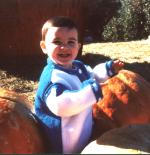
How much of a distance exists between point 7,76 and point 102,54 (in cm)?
256

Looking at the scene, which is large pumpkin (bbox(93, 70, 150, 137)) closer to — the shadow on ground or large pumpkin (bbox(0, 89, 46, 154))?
large pumpkin (bbox(0, 89, 46, 154))

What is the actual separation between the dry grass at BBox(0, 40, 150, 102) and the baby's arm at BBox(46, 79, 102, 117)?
2908mm

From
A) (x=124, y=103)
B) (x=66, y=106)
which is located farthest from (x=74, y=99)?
(x=124, y=103)

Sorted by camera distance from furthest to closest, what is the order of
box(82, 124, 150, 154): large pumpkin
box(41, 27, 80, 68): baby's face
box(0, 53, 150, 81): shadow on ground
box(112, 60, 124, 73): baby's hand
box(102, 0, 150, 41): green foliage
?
box(102, 0, 150, 41): green foliage
box(0, 53, 150, 81): shadow on ground
box(112, 60, 124, 73): baby's hand
box(41, 27, 80, 68): baby's face
box(82, 124, 150, 154): large pumpkin

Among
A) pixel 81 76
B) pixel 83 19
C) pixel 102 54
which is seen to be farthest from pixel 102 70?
pixel 102 54

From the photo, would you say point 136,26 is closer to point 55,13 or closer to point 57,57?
point 55,13

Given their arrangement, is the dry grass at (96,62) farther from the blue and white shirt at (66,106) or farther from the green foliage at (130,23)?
the green foliage at (130,23)

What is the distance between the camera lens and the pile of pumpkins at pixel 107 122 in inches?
113

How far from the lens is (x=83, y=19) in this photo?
25.8ft

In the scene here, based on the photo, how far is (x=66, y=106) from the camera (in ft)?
9.32

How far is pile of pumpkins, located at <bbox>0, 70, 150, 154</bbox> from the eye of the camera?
2864 millimetres

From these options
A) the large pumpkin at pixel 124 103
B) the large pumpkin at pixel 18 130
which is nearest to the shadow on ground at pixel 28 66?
the large pumpkin at pixel 124 103

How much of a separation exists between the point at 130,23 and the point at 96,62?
31.0ft

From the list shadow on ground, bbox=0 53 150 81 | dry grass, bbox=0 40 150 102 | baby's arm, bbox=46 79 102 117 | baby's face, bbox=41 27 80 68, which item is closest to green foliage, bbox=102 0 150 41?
dry grass, bbox=0 40 150 102
